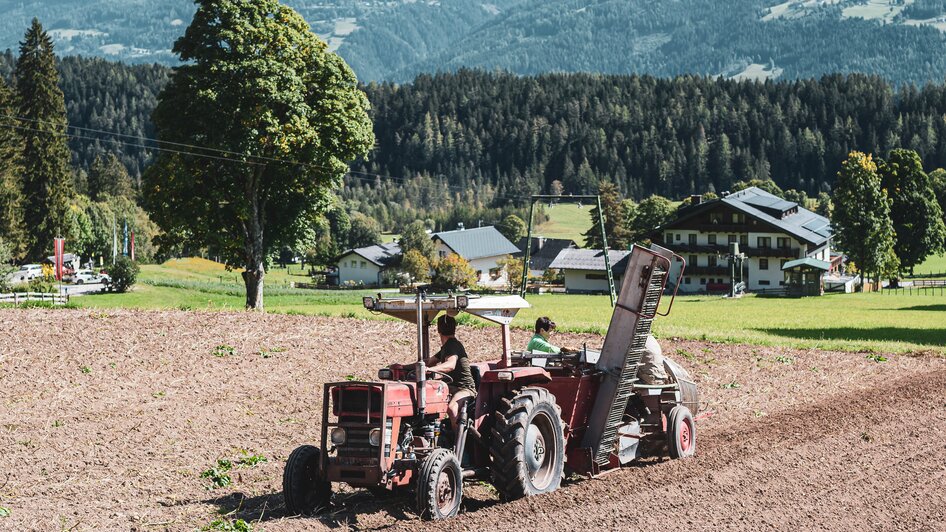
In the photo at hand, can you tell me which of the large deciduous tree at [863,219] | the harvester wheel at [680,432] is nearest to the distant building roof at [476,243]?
the large deciduous tree at [863,219]

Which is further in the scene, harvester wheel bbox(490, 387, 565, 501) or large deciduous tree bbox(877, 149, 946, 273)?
large deciduous tree bbox(877, 149, 946, 273)

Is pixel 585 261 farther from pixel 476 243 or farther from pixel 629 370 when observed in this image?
pixel 629 370

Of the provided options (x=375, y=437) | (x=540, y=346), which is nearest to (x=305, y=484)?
(x=375, y=437)

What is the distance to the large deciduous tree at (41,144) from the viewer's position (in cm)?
8181

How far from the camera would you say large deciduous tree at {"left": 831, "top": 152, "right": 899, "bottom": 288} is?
8881 cm

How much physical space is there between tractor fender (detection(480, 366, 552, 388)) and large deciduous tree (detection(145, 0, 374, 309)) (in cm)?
2863

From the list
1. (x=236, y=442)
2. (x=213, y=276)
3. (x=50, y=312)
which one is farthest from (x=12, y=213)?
Result: (x=236, y=442)

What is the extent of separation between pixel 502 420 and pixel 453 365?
0.98 metres

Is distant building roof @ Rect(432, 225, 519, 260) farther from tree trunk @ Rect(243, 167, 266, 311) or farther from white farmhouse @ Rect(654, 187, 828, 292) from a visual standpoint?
tree trunk @ Rect(243, 167, 266, 311)

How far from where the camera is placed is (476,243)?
448 ft

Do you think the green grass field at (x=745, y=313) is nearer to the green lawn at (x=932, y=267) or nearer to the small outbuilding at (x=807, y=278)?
the small outbuilding at (x=807, y=278)

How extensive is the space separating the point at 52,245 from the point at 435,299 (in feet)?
268

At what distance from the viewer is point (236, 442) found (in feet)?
60.8

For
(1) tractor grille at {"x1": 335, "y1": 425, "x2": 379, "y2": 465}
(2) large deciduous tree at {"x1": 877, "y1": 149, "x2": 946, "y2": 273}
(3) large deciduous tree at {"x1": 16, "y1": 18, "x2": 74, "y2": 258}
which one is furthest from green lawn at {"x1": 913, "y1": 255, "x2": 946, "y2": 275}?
(1) tractor grille at {"x1": 335, "y1": 425, "x2": 379, "y2": 465}
